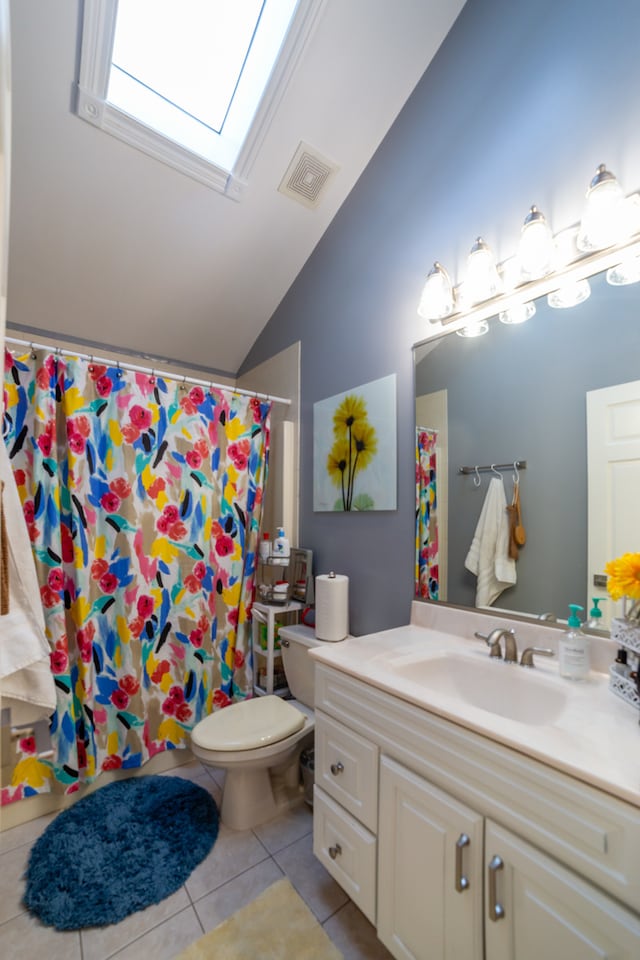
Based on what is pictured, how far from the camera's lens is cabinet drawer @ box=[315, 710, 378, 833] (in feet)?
3.39

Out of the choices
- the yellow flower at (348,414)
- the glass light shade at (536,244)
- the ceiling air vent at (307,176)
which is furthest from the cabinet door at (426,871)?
the ceiling air vent at (307,176)

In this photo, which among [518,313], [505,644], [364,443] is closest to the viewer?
[505,644]

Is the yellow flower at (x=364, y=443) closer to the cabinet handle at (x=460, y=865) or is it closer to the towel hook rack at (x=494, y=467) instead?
the towel hook rack at (x=494, y=467)

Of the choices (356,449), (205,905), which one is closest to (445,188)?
(356,449)

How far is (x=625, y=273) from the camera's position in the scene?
1.05 m

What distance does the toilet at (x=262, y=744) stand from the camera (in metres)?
1.45

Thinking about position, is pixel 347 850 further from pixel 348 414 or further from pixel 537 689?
pixel 348 414

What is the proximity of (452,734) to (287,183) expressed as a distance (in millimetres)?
2221

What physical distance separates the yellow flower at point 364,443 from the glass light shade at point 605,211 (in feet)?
3.15

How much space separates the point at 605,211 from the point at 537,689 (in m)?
1.24

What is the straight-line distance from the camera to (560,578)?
114 centimetres

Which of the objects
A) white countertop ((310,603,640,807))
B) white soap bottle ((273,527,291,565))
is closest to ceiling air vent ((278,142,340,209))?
white soap bottle ((273,527,291,565))

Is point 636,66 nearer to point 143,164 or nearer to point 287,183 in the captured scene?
point 287,183

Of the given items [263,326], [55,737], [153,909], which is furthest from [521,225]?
[55,737]
